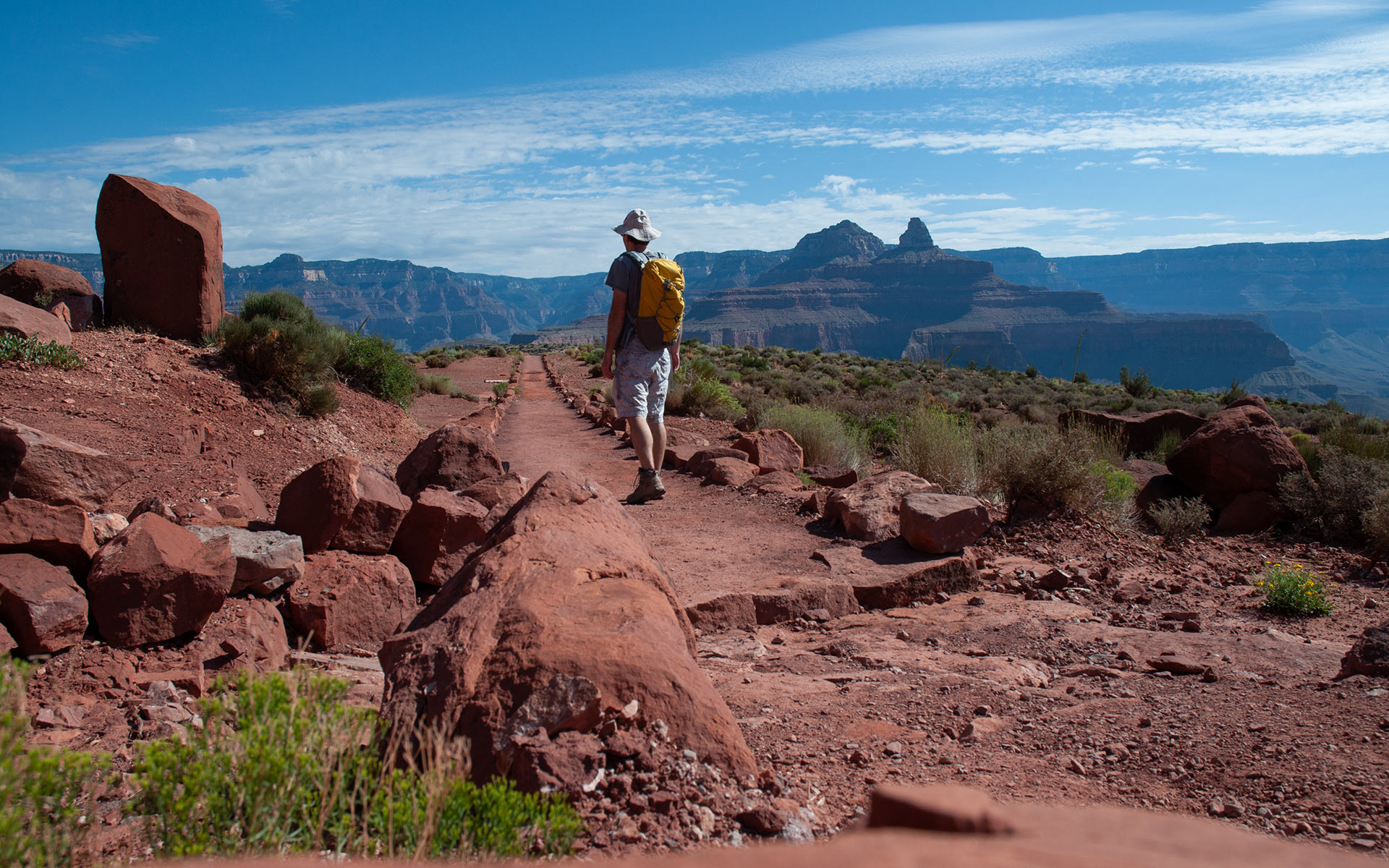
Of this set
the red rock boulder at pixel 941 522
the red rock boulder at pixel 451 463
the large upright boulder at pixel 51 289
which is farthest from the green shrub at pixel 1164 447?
the large upright boulder at pixel 51 289

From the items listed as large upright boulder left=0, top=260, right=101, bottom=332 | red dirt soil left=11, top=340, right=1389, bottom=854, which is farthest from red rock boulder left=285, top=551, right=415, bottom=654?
large upright boulder left=0, top=260, right=101, bottom=332

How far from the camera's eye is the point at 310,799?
207 centimetres

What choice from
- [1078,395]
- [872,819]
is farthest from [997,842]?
[1078,395]

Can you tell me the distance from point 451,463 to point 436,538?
5.40 feet

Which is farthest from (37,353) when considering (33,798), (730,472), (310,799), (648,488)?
(310,799)

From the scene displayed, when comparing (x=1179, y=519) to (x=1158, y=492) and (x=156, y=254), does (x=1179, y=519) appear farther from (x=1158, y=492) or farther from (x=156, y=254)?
(x=156, y=254)

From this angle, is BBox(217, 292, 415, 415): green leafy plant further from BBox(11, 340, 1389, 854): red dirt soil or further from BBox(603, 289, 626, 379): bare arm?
BBox(603, 289, 626, 379): bare arm

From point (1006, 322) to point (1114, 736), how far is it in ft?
463

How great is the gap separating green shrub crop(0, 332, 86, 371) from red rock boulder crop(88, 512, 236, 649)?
4.85 meters

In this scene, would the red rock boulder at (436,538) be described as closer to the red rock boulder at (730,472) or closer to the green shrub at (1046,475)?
the red rock boulder at (730,472)

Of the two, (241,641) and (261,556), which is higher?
(261,556)

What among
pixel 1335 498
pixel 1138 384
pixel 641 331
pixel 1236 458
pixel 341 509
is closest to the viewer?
pixel 341 509

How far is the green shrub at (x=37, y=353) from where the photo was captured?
23.9ft

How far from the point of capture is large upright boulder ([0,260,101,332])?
9414 millimetres
